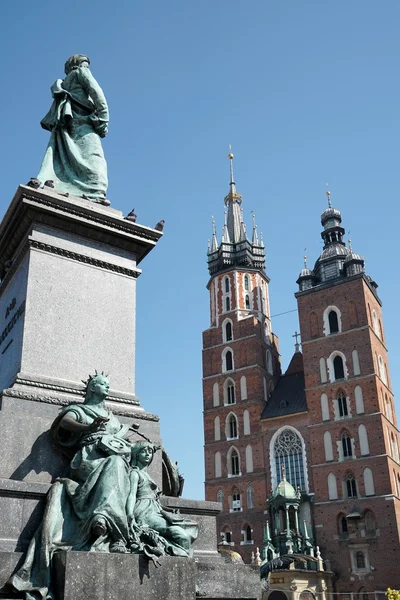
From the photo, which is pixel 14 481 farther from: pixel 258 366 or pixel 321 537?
pixel 258 366

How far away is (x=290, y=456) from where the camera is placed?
39125 millimetres

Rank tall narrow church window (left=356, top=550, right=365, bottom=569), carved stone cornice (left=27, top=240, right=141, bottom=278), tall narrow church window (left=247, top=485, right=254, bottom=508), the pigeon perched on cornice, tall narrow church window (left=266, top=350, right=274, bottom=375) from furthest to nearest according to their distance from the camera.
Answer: tall narrow church window (left=266, top=350, right=274, bottom=375) → tall narrow church window (left=247, top=485, right=254, bottom=508) → tall narrow church window (left=356, top=550, right=365, bottom=569) → the pigeon perched on cornice → carved stone cornice (left=27, top=240, right=141, bottom=278)

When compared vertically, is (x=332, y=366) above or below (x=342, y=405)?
above

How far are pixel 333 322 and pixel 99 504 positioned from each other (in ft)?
126

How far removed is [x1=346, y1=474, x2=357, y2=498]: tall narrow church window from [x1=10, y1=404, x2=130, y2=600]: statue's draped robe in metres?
34.2

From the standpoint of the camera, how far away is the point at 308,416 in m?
39.1

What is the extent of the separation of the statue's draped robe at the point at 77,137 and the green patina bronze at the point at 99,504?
7.29ft

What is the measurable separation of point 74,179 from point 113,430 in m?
2.63

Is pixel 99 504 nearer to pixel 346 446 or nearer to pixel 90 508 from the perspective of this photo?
pixel 90 508

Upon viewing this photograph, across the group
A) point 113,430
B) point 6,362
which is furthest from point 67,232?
point 113,430

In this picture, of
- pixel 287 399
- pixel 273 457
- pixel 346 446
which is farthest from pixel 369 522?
pixel 287 399

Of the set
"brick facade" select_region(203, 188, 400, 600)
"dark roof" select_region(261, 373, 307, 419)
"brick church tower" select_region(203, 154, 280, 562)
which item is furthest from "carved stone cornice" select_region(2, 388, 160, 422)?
"dark roof" select_region(261, 373, 307, 419)

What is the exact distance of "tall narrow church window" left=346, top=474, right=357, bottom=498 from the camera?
117ft

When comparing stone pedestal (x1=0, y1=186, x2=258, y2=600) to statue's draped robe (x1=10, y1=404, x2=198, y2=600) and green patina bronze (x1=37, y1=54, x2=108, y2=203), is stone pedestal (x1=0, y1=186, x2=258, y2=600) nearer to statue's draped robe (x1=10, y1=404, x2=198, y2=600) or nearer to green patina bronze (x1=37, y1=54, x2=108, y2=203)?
statue's draped robe (x1=10, y1=404, x2=198, y2=600)
